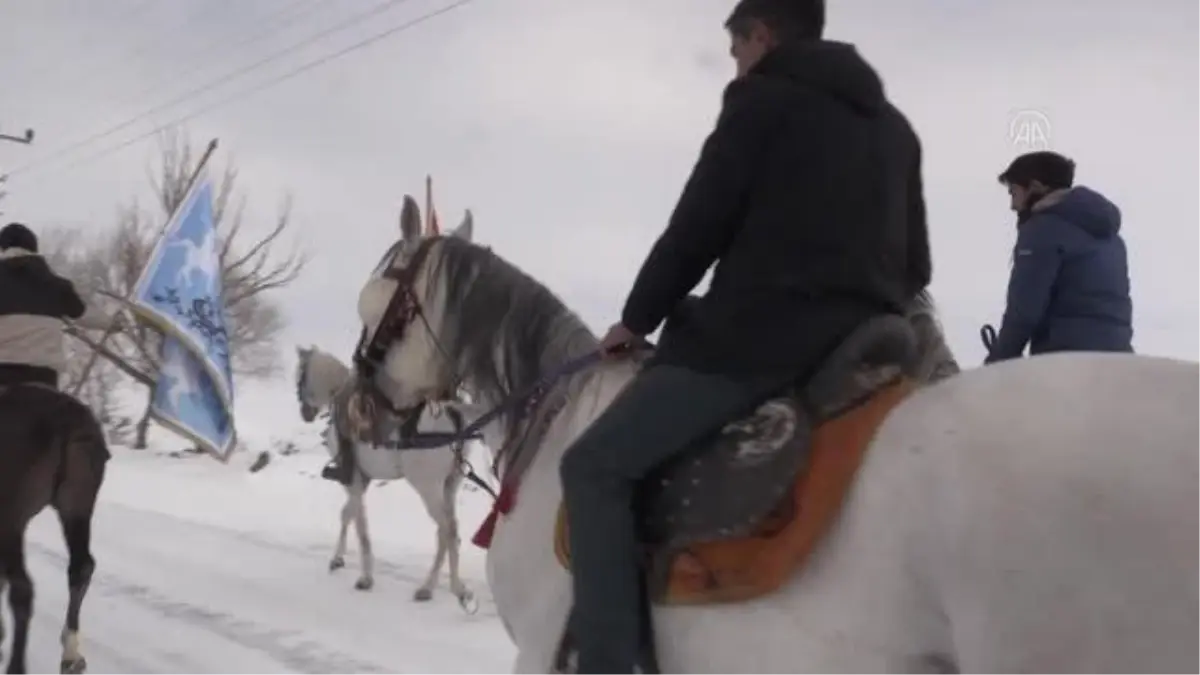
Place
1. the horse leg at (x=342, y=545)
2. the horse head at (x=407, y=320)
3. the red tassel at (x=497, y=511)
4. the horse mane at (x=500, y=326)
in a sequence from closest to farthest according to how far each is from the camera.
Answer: the red tassel at (x=497, y=511), the horse mane at (x=500, y=326), the horse head at (x=407, y=320), the horse leg at (x=342, y=545)

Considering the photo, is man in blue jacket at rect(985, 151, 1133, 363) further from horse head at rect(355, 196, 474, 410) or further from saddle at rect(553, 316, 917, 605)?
horse head at rect(355, 196, 474, 410)

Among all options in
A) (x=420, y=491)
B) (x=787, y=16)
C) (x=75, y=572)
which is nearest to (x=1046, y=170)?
(x=787, y=16)

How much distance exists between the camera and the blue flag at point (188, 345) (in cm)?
1497

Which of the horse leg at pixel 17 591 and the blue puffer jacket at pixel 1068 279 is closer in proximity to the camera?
the blue puffer jacket at pixel 1068 279

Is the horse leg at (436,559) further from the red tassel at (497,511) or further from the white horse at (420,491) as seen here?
the red tassel at (497,511)

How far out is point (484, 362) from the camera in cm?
362

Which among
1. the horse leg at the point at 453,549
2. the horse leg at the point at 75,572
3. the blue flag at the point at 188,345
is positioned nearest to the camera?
the horse leg at the point at 75,572

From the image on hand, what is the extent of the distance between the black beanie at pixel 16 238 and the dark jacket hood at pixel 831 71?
4.93 m

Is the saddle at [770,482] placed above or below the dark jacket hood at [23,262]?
below

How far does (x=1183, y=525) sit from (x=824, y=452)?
712 mm

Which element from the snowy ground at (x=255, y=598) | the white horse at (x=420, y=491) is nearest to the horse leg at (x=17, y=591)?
the snowy ground at (x=255, y=598)

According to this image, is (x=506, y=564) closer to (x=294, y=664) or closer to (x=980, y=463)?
(x=980, y=463)

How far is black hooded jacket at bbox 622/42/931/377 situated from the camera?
2629 mm

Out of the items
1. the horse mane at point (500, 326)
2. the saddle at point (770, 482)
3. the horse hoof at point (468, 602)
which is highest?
the horse mane at point (500, 326)
